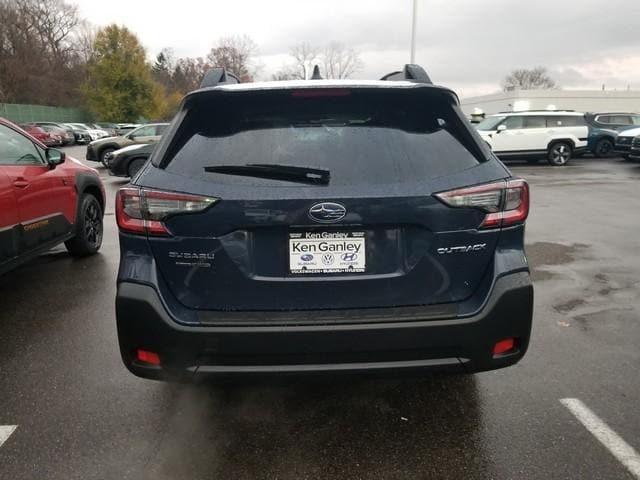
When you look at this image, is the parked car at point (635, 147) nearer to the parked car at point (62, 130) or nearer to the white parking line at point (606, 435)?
the white parking line at point (606, 435)

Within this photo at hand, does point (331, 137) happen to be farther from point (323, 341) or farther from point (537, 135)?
point (537, 135)

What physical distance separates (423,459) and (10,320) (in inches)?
147

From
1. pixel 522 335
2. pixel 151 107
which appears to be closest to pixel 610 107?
pixel 151 107

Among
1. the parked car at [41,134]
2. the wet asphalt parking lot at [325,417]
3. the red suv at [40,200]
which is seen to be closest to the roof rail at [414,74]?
the wet asphalt parking lot at [325,417]

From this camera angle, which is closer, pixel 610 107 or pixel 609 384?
pixel 609 384

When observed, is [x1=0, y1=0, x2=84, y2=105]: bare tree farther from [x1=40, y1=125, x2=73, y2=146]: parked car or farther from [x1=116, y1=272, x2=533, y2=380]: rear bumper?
[x1=116, y1=272, x2=533, y2=380]: rear bumper

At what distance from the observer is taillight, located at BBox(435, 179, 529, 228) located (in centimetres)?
228

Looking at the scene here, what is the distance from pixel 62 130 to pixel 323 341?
39.6 m

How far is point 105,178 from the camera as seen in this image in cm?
1619

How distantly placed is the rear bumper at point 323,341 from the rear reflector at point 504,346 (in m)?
0.03

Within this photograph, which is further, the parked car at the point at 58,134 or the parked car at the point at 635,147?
the parked car at the point at 58,134

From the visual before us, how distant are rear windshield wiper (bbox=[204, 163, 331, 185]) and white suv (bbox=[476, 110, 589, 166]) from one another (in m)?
17.5

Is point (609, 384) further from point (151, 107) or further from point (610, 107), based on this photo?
point (151, 107)

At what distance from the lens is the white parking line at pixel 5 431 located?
2.73 metres
